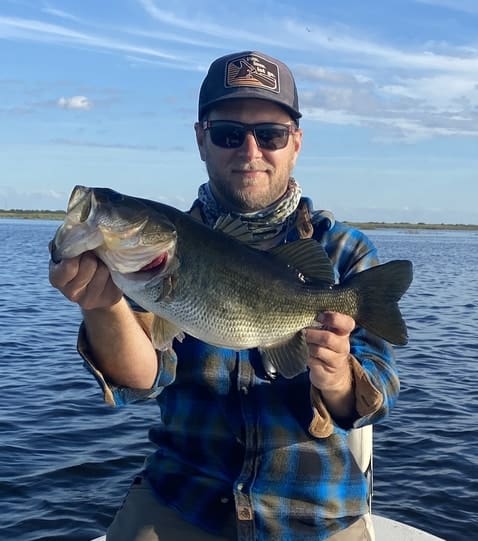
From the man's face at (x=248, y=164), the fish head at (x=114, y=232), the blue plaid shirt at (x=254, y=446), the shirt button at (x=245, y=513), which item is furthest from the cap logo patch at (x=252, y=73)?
the shirt button at (x=245, y=513)

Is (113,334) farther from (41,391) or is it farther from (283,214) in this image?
(41,391)

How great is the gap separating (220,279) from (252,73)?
1.63 metres

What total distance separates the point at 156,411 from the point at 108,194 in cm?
878

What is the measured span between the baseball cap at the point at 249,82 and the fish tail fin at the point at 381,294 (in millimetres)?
1371

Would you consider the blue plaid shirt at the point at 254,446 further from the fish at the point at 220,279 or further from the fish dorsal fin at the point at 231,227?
the fish dorsal fin at the point at 231,227

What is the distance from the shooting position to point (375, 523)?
5.93 metres

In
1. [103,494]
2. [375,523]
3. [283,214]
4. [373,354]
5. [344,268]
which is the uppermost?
→ [283,214]

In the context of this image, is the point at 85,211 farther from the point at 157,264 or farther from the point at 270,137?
the point at 270,137

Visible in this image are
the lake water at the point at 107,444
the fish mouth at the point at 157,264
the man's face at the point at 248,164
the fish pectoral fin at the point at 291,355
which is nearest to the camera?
the fish mouth at the point at 157,264

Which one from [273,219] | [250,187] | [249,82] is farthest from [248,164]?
[249,82]

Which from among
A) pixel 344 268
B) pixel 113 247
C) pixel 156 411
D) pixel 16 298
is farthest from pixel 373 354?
pixel 16 298

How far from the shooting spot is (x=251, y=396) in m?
4.21

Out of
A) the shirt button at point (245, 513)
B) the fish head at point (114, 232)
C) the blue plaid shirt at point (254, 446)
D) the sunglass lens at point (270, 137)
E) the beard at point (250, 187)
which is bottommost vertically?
the shirt button at point (245, 513)

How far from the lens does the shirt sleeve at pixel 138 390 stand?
407 cm
